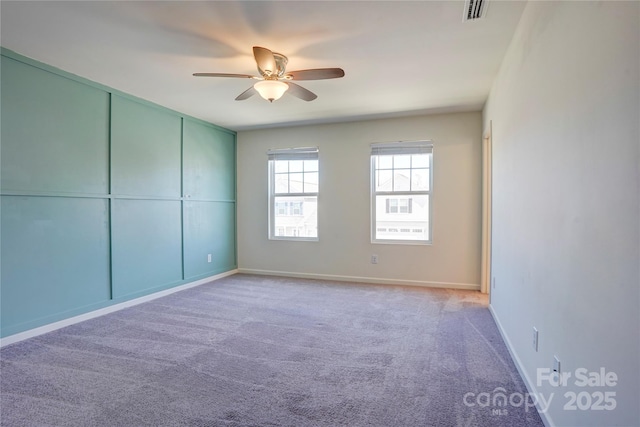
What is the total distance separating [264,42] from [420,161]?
2977 mm

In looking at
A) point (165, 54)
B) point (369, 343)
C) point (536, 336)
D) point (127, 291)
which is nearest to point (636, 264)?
point (536, 336)

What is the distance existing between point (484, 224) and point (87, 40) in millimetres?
4640

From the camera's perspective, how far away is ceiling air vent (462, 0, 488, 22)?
203 centimetres

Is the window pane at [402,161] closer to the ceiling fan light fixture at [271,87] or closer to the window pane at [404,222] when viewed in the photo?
the window pane at [404,222]

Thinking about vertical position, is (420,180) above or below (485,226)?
above

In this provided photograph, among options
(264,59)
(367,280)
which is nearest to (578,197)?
(264,59)

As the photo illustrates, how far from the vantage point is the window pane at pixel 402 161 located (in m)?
4.79

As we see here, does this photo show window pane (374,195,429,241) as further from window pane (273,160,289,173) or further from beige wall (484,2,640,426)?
beige wall (484,2,640,426)

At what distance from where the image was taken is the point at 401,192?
481 cm

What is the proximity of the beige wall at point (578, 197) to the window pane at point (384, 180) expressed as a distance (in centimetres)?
251

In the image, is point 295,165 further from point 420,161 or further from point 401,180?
point 420,161

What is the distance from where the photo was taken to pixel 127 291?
3740 mm

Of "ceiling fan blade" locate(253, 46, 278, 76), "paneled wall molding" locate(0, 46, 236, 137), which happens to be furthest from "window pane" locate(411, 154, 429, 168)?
"paneled wall molding" locate(0, 46, 236, 137)

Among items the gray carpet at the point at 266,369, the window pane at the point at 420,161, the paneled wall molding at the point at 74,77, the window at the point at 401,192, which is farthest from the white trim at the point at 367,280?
the paneled wall molding at the point at 74,77
